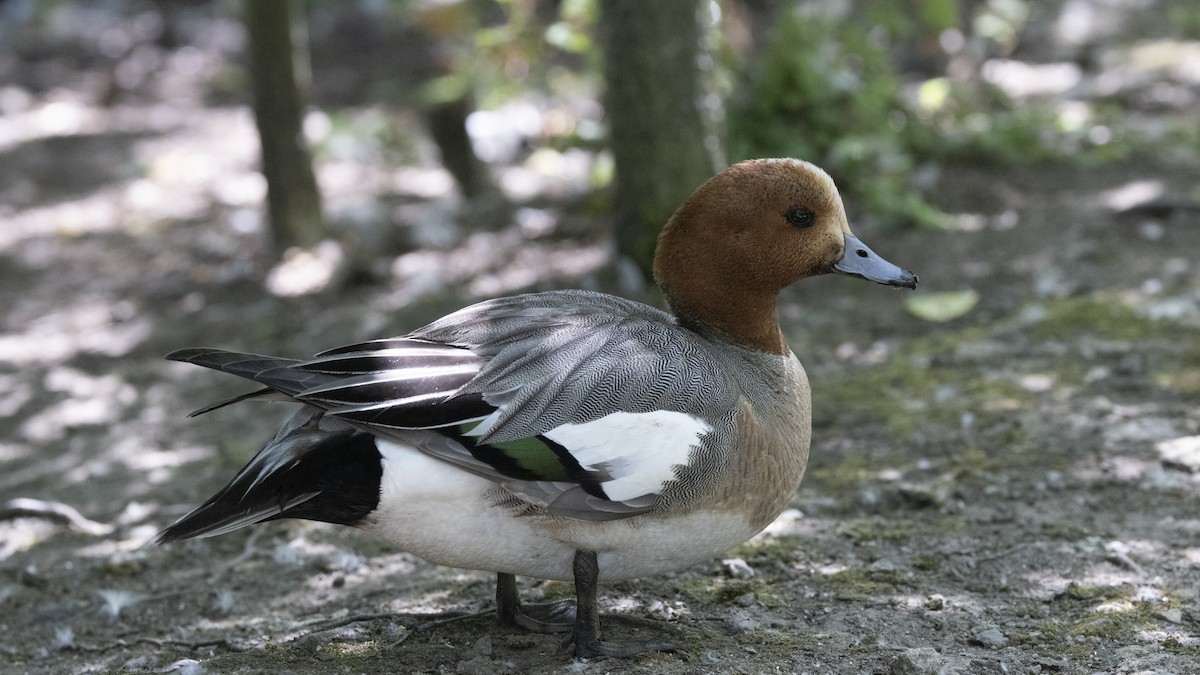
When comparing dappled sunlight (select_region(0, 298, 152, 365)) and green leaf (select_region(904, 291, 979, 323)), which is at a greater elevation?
green leaf (select_region(904, 291, 979, 323))

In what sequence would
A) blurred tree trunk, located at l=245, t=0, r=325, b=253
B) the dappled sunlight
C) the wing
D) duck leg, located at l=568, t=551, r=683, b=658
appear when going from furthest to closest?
blurred tree trunk, located at l=245, t=0, r=325, b=253 < the dappled sunlight < duck leg, located at l=568, t=551, r=683, b=658 < the wing

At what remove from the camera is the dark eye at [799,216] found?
3.05 meters

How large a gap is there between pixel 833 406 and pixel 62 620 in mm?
2774

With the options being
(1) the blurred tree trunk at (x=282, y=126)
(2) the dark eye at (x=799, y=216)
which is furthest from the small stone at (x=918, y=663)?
(1) the blurred tree trunk at (x=282, y=126)

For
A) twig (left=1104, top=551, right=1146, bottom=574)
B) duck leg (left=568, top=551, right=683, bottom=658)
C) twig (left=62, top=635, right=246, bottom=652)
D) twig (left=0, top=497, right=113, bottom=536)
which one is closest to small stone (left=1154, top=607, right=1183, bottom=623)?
twig (left=1104, top=551, right=1146, bottom=574)

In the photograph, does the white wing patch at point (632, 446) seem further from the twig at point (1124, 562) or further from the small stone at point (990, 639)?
the twig at point (1124, 562)

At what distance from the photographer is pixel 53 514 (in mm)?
4281

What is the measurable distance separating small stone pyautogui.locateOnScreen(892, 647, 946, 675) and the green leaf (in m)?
2.86

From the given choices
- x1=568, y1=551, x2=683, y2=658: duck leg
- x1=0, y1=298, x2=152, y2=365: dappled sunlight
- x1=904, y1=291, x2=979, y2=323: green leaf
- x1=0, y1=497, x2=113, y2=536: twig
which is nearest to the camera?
x1=568, y1=551, x2=683, y2=658: duck leg

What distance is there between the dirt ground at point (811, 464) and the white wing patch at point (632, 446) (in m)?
0.46

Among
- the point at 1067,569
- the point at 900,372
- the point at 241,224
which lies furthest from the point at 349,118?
the point at 1067,569

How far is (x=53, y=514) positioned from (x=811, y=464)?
266 centimetres

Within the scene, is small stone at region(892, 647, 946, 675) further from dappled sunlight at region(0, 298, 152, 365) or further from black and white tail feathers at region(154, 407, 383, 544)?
dappled sunlight at region(0, 298, 152, 365)

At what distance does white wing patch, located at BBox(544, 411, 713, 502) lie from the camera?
269cm
